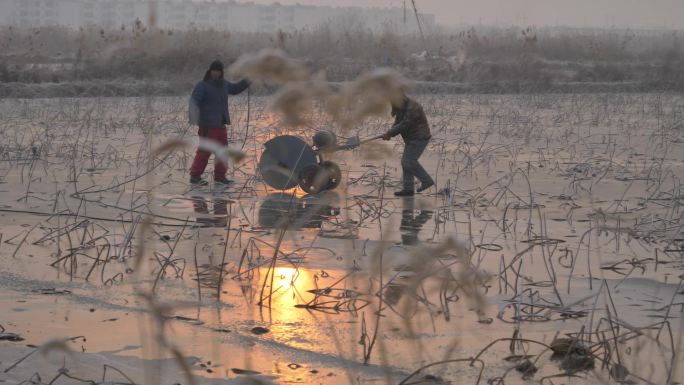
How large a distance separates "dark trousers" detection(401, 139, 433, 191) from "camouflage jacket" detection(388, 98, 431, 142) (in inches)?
2.4

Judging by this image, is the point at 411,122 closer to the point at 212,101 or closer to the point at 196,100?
the point at 212,101

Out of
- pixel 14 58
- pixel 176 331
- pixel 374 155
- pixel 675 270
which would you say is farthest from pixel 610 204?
pixel 14 58

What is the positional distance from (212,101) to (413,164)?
2.30 m

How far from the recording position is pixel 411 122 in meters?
9.73

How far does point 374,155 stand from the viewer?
3.49 meters

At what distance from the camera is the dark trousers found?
384 inches

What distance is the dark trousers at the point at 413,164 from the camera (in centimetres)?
977

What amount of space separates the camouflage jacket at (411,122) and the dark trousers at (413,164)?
0.20 ft

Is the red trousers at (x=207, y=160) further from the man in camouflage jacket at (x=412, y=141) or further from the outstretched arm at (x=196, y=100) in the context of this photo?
the man in camouflage jacket at (x=412, y=141)

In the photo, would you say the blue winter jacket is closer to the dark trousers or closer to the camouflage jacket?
the camouflage jacket

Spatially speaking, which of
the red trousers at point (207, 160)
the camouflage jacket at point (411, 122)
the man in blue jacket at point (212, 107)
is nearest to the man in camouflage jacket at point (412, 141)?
the camouflage jacket at point (411, 122)

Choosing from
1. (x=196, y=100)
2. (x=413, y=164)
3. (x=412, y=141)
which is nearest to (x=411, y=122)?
(x=412, y=141)

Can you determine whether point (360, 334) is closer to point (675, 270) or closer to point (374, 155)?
point (374, 155)

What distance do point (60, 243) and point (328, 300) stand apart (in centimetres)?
258
